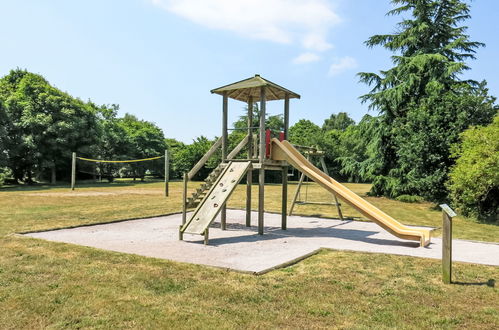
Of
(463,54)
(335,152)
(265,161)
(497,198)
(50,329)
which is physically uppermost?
(463,54)

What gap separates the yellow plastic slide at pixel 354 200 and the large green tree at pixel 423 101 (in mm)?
8204

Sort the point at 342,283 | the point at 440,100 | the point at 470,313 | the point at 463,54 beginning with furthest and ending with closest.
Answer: the point at 463,54, the point at 440,100, the point at 342,283, the point at 470,313

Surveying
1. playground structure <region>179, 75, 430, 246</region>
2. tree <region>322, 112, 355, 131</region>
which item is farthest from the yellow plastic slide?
tree <region>322, 112, 355, 131</region>

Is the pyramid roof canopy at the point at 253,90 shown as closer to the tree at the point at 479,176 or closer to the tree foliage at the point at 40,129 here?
the tree at the point at 479,176

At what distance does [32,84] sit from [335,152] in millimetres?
30690

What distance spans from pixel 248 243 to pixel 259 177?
1862 millimetres

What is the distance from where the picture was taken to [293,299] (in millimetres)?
4316

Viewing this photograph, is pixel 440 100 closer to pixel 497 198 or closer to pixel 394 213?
pixel 497 198

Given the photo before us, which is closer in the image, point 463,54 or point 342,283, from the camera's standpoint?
point 342,283

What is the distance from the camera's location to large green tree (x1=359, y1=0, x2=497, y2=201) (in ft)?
51.9

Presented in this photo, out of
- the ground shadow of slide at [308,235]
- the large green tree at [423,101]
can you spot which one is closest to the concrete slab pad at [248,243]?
the ground shadow of slide at [308,235]

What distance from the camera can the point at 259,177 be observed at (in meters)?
9.03

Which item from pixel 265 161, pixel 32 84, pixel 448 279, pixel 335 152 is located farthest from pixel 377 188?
pixel 32 84

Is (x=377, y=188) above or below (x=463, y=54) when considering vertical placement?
below
